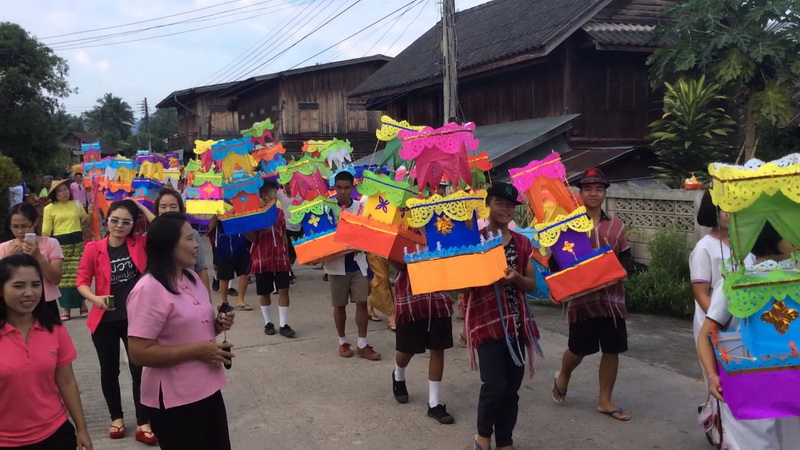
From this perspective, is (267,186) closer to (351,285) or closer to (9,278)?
(351,285)

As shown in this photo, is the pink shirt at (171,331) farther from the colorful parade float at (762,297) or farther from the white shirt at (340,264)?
the white shirt at (340,264)

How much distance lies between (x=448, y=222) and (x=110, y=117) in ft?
251

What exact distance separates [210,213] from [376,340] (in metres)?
2.77

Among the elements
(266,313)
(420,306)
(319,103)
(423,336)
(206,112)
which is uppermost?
(206,112)

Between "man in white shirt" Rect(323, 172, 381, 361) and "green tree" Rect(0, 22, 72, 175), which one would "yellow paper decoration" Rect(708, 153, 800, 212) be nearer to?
"man in white shirt" Rect(323, 172, 381, 361)

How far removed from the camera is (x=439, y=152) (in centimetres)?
416

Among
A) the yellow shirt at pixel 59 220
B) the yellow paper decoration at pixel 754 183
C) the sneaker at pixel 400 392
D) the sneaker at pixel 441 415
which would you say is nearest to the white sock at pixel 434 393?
the sneaker at pixel 441 415

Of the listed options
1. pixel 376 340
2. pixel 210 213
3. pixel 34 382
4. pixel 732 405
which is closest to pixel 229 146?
pixel 210 213

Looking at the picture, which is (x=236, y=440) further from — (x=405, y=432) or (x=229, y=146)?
(x=229, y=146)

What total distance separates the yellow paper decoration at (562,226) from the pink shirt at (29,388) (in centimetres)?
277

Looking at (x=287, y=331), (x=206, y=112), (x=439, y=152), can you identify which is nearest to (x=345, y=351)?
(x=287, y=331)

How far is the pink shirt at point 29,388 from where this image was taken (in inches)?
110

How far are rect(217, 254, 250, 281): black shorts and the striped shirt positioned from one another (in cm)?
494

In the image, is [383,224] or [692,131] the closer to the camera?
[383,224]
